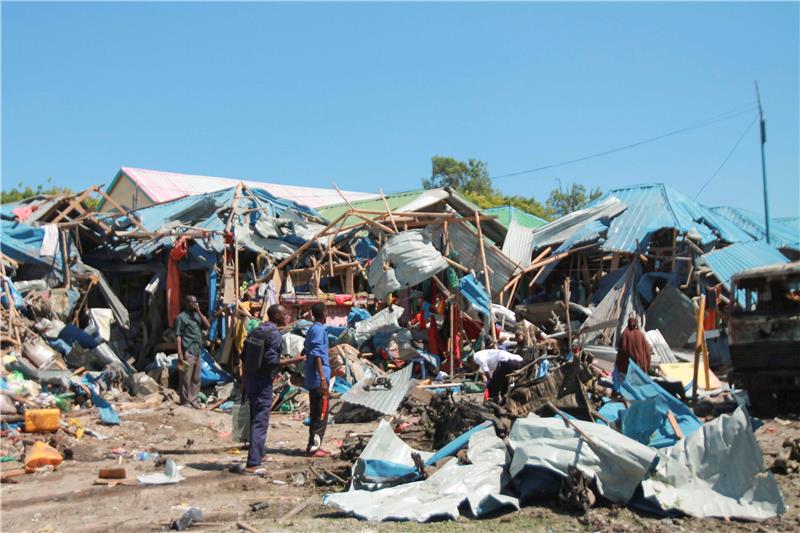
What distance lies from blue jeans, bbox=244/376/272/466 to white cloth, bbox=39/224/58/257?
8.02 m

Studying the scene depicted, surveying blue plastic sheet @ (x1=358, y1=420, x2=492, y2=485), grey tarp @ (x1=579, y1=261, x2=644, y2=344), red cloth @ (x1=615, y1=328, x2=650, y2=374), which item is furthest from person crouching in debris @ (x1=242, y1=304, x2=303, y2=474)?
grey tarp @ (x1=579, y1=261, x2=644, y2=344)

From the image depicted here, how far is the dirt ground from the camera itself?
5.84 metres

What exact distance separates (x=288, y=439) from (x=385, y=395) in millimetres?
1419

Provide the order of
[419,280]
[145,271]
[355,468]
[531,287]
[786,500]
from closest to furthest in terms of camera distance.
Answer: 1. [786,500]
2. [355,468]
3. [419,280]
4. [145,271]
5. [531,287]

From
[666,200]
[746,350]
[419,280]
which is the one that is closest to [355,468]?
[746,350]

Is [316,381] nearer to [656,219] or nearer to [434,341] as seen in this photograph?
[434,341]

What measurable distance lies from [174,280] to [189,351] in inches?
137

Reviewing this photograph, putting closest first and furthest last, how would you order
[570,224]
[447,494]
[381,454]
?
[447,494], [381,454], [570,224]

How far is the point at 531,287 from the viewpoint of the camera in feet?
57.6

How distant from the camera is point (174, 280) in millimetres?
15328

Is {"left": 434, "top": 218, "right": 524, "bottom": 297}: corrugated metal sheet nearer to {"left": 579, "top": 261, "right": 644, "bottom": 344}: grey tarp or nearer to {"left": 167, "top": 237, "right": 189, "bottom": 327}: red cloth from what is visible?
{"left": 579, "top": 261, "right": 644, "bottom": 344}: grey tarp

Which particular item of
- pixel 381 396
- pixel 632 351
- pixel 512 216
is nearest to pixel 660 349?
pixel 632 351

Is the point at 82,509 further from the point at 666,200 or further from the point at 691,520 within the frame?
the point at 666,200

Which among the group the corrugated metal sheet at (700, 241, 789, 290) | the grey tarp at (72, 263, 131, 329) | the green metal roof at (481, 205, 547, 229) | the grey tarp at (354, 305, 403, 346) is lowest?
the grey tarp at (354, 305, 403, 346)
